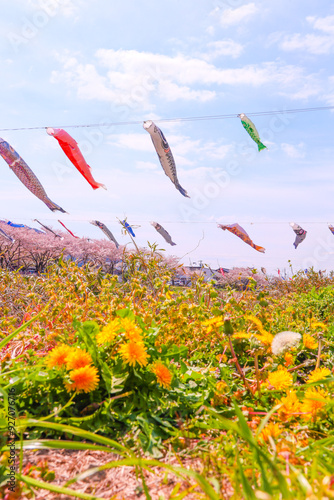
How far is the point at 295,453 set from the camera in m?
1.25

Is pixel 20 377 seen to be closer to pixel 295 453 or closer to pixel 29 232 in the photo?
pixel 295 453

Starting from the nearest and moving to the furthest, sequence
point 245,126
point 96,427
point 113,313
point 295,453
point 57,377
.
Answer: point 295,453 → point 96,427 → point 57,377 → point 113,313 → point 245,126

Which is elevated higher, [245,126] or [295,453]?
[245,126]

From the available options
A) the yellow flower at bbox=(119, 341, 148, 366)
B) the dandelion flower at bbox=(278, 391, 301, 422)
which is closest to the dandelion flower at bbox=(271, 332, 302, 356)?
the dandelion flower at bbox=(278, 391, 301, 422)

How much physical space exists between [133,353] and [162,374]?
0.53 feet

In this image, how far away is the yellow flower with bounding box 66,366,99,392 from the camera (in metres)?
1.41

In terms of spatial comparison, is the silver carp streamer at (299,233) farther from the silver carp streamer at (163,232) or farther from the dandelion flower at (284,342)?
the dandelion flower at (284,342)

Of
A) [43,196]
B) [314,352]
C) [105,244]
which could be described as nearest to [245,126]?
[43,196]

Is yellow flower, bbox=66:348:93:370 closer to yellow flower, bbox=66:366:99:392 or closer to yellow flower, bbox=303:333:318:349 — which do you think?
yellow flower, bbox=66:366:99:392

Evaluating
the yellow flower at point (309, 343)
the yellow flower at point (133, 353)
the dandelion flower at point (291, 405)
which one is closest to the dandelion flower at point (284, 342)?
the yellow flower at point (309, 343)

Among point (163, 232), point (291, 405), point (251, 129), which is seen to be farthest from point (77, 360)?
point (163, 232)

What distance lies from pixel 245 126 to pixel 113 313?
7072mm

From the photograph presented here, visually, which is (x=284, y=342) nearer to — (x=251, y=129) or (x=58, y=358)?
(x=58, y=358)

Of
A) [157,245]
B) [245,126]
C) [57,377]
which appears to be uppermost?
[245,126]
